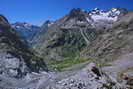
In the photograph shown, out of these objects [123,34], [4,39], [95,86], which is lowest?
[95,86]

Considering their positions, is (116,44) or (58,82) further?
(116,44)

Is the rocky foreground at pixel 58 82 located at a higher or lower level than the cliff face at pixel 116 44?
lower

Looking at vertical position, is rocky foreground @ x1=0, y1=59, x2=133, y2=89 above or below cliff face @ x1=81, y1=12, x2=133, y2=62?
below

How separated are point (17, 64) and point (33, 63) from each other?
9.11 metres

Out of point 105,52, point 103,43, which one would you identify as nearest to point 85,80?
point 105,52

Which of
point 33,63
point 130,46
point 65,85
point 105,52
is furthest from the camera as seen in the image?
point 105,52

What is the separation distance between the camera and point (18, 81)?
130 ft

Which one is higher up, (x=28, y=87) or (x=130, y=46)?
(x=130, y=46)

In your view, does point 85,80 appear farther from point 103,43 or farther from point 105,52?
point 103,43

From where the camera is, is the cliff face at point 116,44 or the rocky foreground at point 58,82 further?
the cliff face at point 116,44

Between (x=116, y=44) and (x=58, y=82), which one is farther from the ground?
(x=116, y=44)

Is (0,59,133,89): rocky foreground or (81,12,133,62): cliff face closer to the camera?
(0,59,133,89): rocky foreground

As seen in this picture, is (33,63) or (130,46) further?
(130,46)

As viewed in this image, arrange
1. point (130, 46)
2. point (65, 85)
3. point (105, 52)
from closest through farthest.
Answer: point (65, 85)
point (130, 46)
point (105, 52)
